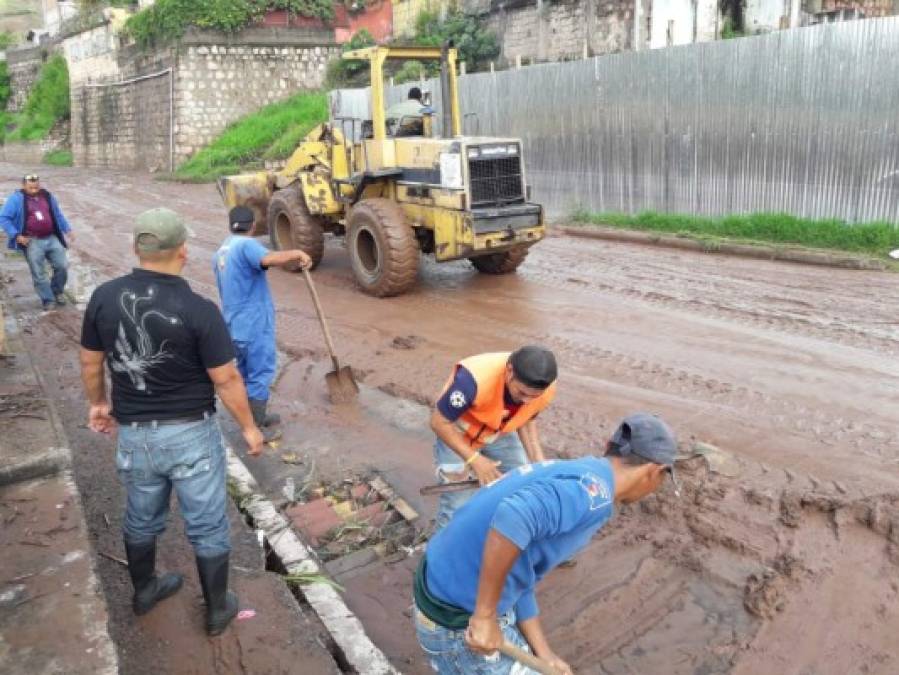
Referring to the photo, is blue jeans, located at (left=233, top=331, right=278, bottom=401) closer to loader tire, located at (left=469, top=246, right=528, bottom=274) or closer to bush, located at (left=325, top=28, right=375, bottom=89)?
loader tire, located at (left=469, top=246, right=528, bottom=274)

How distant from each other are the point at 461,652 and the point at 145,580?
1771mm

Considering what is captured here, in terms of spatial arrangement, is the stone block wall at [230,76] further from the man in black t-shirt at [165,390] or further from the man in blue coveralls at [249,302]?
the man in black t-shirt at [165,390]

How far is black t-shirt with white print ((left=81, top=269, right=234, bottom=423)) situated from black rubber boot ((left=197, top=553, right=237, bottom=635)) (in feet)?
2.20

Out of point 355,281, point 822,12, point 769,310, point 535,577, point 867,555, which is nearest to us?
point 535,577

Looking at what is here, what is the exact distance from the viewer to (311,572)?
391 cm

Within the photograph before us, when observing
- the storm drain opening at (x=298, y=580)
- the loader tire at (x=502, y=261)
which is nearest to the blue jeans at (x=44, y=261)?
the loader tire at (x=502, y=261)

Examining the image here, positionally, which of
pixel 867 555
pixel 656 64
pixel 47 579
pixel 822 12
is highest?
pixel 822 12

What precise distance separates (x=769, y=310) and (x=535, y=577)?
6.34 meters

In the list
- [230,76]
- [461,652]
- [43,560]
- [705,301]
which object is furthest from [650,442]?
[230,76]

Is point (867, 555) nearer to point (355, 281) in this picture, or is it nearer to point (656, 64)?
point (355, 281)

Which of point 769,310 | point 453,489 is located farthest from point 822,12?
point 453,489

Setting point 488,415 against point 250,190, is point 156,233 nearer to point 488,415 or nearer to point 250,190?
point 488,415

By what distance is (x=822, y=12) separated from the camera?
17.1 metres

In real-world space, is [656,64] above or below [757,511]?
above
